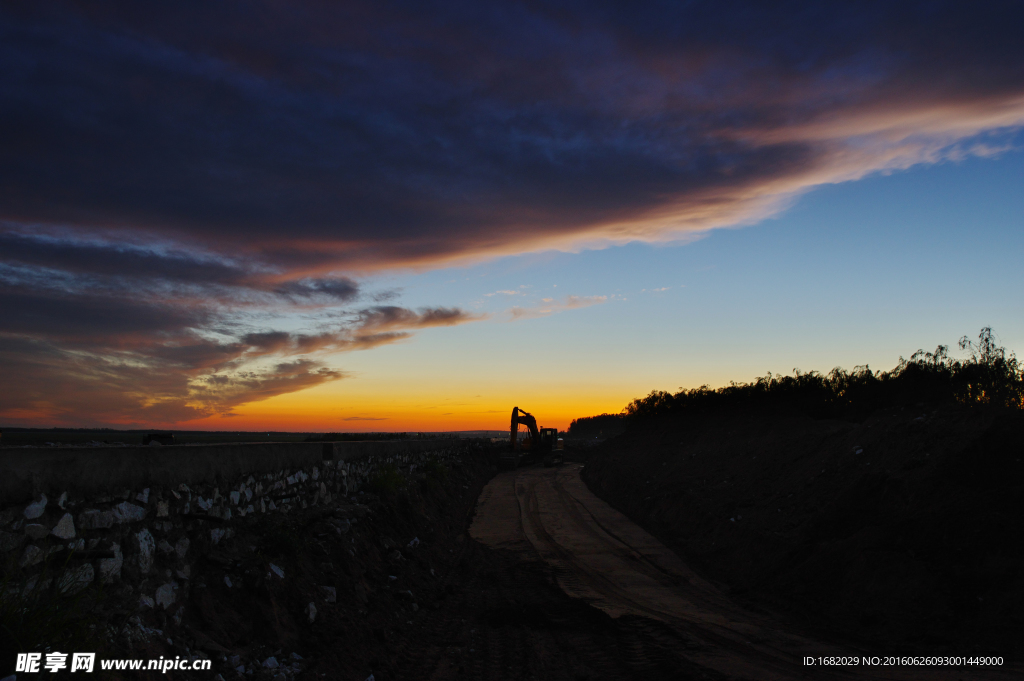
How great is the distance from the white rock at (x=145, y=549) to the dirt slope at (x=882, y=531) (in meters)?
7.86

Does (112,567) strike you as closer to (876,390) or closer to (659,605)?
(659,605)

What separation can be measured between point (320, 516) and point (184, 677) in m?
4.10

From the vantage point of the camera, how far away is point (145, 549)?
4.79 metres

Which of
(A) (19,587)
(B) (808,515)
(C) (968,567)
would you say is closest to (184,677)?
(A) (19,587)

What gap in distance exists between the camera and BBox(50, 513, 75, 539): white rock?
4117mm

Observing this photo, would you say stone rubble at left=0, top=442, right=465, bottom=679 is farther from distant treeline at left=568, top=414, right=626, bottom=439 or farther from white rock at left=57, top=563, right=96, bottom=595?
distant treeline at left=568, top=414, right=626, bottom=439

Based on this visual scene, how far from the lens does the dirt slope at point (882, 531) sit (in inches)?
282

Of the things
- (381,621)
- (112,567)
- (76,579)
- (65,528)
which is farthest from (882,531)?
(65,528)

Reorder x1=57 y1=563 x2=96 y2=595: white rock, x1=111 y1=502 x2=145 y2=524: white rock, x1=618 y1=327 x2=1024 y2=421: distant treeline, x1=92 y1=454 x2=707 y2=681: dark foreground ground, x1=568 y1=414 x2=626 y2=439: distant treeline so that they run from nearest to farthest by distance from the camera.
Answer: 1. x1=57 y1=563 x2=96 y2=595: white rock
2. x1=111 y1=502 x2=145 y2=524: white rock
3. x1=92 y1=454 x2=707 y2=681: dark foreground ground
4. x1=618 y1=327 x2=1024 y2=421: distant treeline
5. x1=568 y1=414 x2=626 y2=439: distant treeline

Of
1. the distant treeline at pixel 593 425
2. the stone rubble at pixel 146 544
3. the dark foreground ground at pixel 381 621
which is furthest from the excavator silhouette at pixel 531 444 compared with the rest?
the distant treeline at pixel 593 425

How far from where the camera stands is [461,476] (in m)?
25.8

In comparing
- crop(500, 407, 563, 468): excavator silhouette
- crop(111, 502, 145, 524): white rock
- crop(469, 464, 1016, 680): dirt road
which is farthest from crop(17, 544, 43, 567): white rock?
crop(500, 407, 563, 468): excavator silhouette

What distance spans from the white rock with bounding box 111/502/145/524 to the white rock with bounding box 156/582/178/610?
2.08ft

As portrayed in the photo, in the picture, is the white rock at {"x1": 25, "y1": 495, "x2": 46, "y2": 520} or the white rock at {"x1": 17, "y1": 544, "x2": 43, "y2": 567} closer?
the white rock at {"x1": 17, "y1": 544, "x2": 43, "y2": 567}
